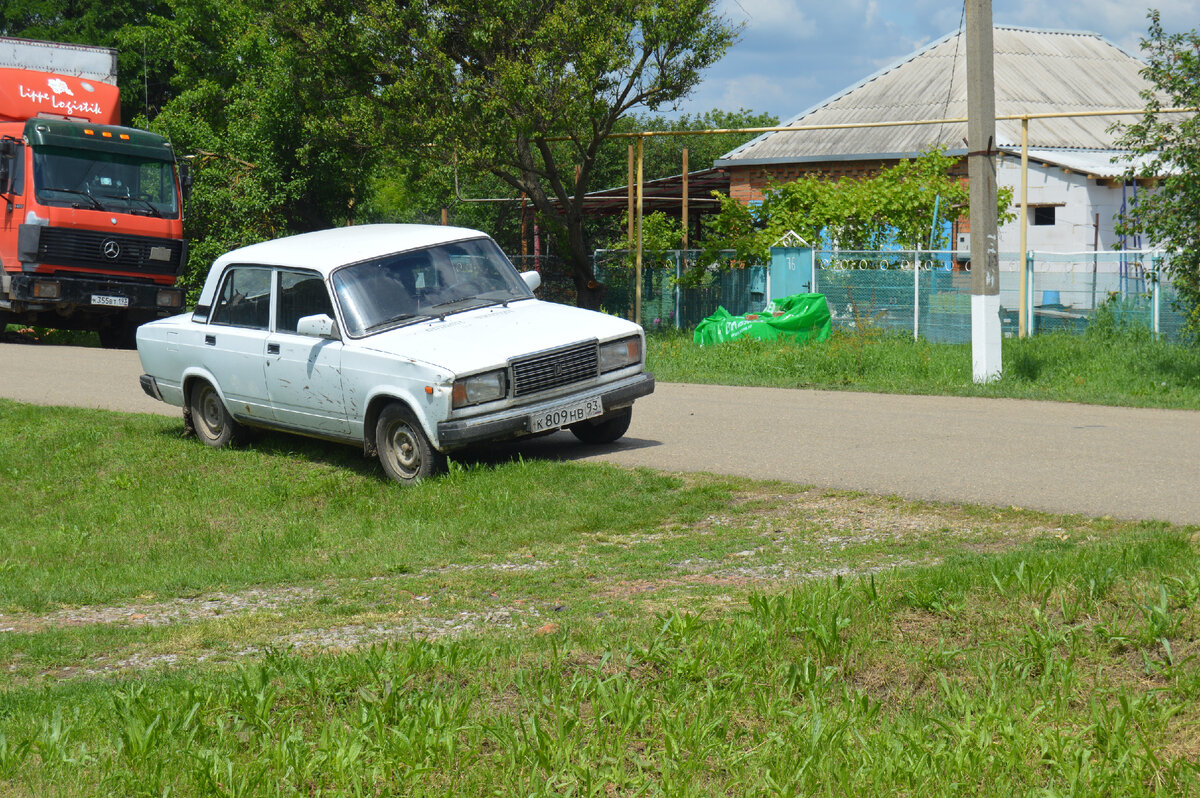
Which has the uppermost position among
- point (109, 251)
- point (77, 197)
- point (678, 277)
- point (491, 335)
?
point (77, 197)

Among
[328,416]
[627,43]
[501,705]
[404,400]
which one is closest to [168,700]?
[501,705]

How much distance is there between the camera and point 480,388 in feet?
28.9

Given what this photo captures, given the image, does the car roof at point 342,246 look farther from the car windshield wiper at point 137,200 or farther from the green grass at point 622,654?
the car windshield wiper at point 137,200

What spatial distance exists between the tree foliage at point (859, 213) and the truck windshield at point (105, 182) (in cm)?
972

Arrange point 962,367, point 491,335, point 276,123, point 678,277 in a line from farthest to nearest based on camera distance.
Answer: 1. point 276,123
2. point 678,277
3. point 962,367
4. point 491,335

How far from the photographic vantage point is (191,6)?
1277 inches

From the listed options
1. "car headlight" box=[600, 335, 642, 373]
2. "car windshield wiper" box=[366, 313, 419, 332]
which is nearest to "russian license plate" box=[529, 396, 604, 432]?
"car headlight" box=[600, 335, 642, 373]

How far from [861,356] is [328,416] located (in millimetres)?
8191

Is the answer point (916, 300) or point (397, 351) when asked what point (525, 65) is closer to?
point (916, 300)

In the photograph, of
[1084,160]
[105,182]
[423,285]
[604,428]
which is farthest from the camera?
[1084,160]

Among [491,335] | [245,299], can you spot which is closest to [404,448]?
[491,335]

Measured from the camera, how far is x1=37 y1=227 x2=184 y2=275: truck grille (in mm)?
20328

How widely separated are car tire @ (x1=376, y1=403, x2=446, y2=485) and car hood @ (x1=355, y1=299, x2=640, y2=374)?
0.49 metres

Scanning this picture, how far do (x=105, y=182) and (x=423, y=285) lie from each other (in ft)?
43.3
